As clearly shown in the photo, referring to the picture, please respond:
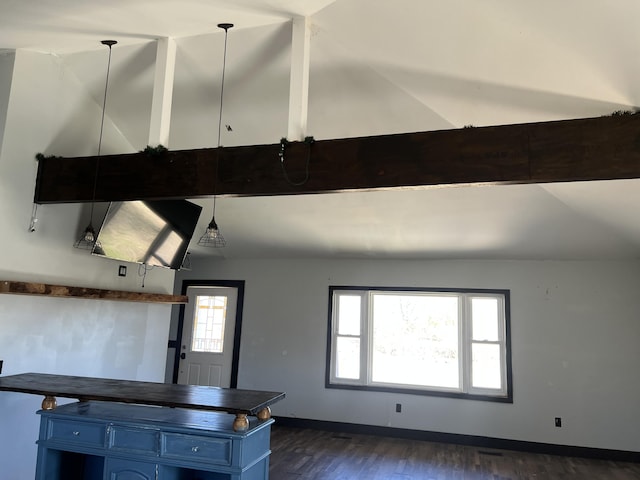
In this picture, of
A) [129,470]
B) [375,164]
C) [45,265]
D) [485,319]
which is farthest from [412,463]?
[45,265]

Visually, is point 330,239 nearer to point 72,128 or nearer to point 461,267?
point 461,267

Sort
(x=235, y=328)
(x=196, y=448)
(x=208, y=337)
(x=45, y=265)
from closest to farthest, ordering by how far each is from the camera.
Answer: (x=196, y=448) → (x=45, y=265) → (x=235, y=328) → (x=208, y=337)

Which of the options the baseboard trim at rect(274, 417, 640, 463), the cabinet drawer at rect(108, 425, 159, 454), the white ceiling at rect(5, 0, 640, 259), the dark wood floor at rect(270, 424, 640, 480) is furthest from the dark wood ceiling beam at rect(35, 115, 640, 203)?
the baseboard trim at rect(274, 417, 640, 463)

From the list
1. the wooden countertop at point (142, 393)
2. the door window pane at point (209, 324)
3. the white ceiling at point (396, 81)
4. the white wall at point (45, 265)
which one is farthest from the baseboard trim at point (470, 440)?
the wooden countertop at point (142, 393)

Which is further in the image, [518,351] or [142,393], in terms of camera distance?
[518,351]

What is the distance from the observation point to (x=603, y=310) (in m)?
5.47

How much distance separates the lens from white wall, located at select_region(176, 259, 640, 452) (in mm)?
5344

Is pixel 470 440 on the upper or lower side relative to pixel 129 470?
lower

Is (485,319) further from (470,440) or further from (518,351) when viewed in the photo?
(470,440)

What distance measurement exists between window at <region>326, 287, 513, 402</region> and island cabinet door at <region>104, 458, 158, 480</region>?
3754 millimetres

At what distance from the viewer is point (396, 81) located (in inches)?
129

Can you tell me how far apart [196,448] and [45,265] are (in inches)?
76.6

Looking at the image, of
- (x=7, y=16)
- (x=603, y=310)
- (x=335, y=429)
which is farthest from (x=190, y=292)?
(x=603, y=310)

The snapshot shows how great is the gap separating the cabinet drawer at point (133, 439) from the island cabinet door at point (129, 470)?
75 mm
